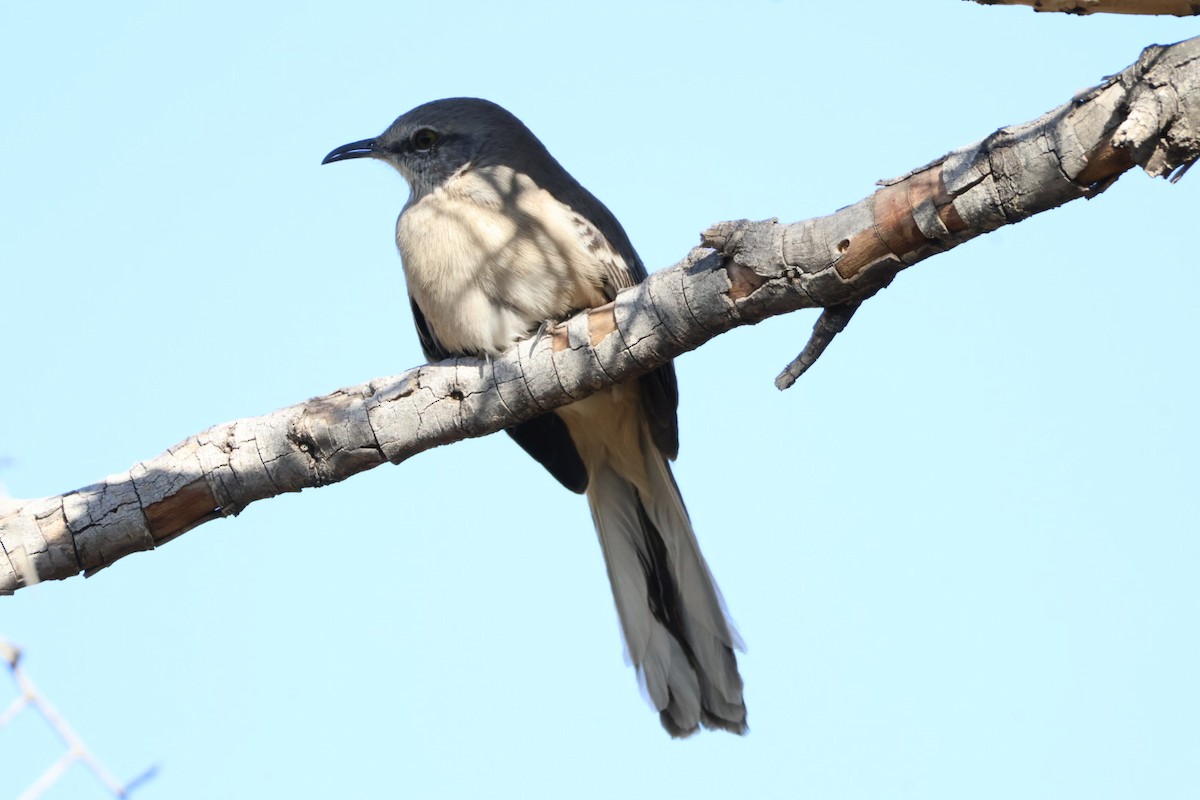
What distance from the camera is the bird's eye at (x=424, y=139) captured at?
20.8 feet

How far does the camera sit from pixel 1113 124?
3416 millimetres

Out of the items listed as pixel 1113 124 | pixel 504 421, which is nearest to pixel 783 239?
pixel 1113 124

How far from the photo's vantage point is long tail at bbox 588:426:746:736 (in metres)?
5.73

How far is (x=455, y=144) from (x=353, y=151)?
752mm

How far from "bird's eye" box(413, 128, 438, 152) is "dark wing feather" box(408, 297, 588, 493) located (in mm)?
926

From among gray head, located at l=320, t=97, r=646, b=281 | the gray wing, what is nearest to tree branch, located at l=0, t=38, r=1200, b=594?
the gray wing

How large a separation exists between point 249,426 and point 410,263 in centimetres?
138

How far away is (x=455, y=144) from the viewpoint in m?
6.26

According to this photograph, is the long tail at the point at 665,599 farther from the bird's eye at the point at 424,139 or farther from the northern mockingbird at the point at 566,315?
the bird's eye at the point at 424,139

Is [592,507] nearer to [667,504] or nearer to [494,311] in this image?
[667,504]

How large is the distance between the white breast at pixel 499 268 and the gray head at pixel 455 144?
1.50ft

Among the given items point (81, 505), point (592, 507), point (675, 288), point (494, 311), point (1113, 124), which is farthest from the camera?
point (592, 507)

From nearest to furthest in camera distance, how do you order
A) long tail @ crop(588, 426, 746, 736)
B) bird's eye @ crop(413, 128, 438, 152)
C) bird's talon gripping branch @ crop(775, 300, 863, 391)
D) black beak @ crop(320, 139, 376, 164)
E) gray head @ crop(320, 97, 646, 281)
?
bird's talon gripping branch @ crop(775, 300, 863, 391)
long tail @ crop(588, 426, 746, 736)
gray head @ crop(320, 97, 646, 281)
bird's eye @ crop(413, 128, 438, 152)
black beak @ crop(320, 139, 376, 164)

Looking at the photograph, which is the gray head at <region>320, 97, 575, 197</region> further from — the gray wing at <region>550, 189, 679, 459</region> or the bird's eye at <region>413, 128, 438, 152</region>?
the gray wing at <region>550, 189, 679, 459</region>
